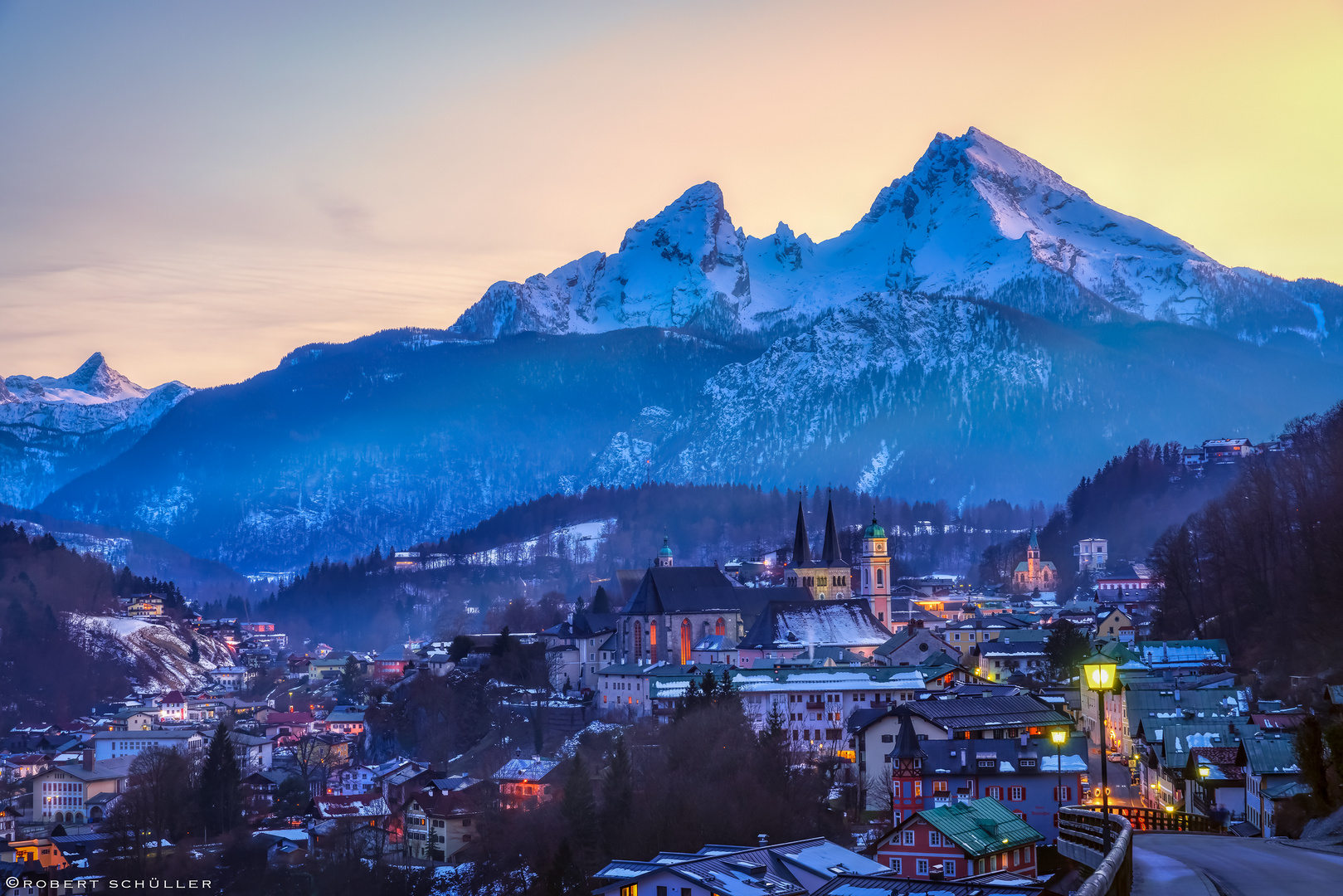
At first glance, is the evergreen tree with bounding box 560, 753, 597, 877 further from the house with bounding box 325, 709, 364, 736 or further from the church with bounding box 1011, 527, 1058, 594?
the church with bounding box 1011, 527, 1058, 594

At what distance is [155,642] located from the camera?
19138 centimetres

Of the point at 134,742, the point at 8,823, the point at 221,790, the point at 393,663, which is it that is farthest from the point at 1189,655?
the point at 393,663

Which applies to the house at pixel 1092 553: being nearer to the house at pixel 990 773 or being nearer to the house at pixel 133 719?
the house at pixel 133 719

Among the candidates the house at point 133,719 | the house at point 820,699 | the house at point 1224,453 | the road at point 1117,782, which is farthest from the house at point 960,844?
the house at point 1224,453

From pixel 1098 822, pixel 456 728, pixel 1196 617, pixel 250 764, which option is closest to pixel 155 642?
pixel 250 764

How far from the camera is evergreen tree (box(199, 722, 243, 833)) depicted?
93.5 m

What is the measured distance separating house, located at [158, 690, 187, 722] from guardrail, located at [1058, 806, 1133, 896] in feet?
406

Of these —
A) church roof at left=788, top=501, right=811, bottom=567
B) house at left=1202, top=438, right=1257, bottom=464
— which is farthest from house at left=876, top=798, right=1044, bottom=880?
house at left=1202, top=438, right=1257, bottom=464

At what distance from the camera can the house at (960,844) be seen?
52656 millimetres

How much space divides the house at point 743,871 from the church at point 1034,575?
130054mm

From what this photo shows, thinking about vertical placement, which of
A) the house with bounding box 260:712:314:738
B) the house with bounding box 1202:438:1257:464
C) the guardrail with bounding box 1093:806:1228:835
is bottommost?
the house with bounding box 260:712:314:738

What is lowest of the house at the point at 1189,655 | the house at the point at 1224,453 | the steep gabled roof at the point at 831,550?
the house at the point at 1189,655

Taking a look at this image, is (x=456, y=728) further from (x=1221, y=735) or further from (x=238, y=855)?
(x=1221, y=735)

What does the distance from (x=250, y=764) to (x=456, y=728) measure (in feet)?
58.5
